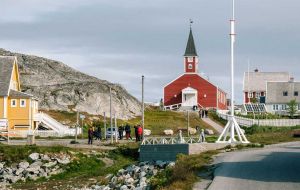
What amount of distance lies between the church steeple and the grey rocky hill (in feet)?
65.3

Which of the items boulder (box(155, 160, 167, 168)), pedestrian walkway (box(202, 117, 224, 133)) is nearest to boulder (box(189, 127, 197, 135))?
pedestrian walkway (box(202, 117, 224, 133))

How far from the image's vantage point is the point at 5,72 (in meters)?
76.2

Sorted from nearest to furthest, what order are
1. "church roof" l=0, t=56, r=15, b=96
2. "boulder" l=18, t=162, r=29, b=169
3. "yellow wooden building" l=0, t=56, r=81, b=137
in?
"boulder" l=18, t=162, r=29, b=169 < "yellow wooden building" l=0, t=56, r=81, b=137 < "church roof" l=0, t=56, r=15, b=96

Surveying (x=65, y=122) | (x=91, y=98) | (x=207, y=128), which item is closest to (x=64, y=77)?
(x=91, y=98)

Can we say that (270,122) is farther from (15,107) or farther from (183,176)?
(183,176)

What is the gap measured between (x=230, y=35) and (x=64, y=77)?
51022mm

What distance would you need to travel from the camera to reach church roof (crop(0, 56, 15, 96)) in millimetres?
74000

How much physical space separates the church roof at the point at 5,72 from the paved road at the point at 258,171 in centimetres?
3686

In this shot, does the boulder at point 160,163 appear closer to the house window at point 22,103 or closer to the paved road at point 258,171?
the paved road at point 258,171

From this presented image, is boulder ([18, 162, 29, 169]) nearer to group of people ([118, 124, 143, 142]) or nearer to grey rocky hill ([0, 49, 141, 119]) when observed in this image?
group of people ([118, 124, 143, 142])

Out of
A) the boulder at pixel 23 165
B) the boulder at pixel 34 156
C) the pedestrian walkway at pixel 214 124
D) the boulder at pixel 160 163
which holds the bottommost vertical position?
the boulder at pixel 23 165

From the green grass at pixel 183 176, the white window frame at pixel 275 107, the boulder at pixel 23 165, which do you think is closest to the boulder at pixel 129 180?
the green grass at pixel 183 176

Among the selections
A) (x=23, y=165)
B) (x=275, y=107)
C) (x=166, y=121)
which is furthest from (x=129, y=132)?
(x=275, y=107)

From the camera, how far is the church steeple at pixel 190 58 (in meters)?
118
